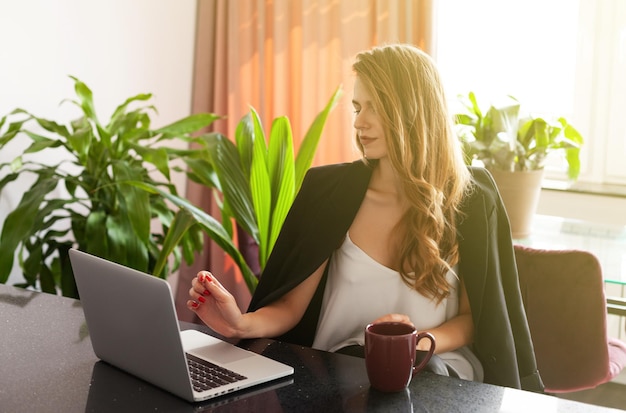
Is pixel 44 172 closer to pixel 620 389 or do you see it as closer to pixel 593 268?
pixel 593 268

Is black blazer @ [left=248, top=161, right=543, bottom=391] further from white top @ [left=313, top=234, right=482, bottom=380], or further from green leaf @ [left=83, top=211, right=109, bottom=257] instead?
green leaf @ [left=83, top=211, right=109, bottom=257]

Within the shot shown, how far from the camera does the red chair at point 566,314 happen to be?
1.99 m

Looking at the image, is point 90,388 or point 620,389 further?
point 620,389

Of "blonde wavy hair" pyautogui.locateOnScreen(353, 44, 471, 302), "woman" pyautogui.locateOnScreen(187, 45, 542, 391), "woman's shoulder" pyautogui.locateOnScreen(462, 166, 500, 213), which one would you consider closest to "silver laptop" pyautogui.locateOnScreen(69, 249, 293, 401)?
"woman" pyautogui.locateOnScreen(187, 45, 542, 391)

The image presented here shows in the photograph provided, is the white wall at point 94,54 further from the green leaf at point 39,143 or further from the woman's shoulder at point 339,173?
the woman's shoulder at point 339,173

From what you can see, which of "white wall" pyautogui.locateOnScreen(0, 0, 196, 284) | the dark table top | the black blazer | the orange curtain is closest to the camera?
the dark table top

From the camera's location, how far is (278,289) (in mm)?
1785

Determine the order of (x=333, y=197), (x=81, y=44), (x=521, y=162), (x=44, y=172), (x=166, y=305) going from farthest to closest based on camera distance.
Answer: (x=81, y=44), (x=44, y=172), (x=521, y=162), (x=333, y=197), (x=166, y=305)

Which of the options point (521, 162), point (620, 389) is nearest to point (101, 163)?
point (521, 162)

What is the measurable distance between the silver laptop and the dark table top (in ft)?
0.07

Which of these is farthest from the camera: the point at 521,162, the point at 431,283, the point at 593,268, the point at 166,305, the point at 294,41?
the point at 294,41

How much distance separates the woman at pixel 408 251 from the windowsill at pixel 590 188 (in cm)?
143

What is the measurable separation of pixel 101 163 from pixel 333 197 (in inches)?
46.9

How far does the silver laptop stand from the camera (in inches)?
45.1
